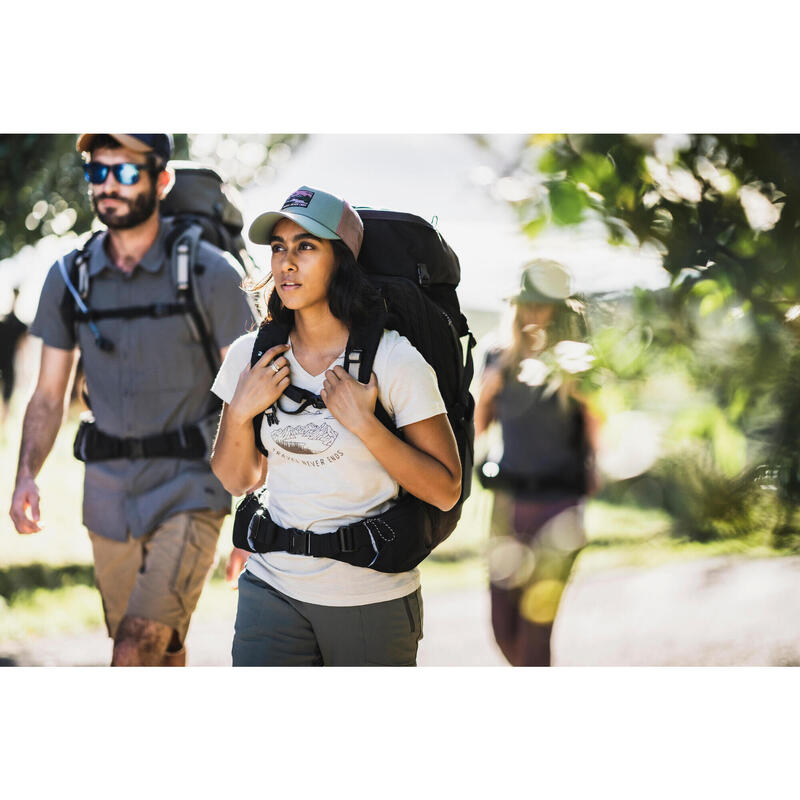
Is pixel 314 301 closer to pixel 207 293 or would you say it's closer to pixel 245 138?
pixel 207 293

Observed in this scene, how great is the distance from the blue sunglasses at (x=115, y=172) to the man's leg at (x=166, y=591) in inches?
50.0

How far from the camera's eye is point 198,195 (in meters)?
3.87

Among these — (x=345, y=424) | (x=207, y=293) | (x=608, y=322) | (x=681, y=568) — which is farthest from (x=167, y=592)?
(x=681, y=568)

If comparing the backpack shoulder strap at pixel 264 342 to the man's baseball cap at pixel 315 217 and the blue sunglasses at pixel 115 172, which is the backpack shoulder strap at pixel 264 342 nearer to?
the man's baseball cap at pixel 315 217

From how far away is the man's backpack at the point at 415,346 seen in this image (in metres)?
2.61

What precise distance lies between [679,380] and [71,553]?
4119 millimetres

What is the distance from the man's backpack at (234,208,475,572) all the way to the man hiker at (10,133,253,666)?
863 millimetres

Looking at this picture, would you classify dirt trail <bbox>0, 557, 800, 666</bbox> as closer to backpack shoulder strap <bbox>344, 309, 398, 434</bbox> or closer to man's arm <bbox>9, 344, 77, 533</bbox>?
man's arm <bbox>9, 344, 77, 533</bbox>

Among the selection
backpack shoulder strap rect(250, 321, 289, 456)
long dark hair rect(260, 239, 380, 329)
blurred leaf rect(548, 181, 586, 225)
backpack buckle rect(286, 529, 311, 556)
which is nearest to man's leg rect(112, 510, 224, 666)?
backpack shoulder strap rect(250, 321, 289, 456)

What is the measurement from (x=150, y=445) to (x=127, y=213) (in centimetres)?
88

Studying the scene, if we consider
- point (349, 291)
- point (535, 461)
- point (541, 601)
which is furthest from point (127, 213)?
point (541, 601)

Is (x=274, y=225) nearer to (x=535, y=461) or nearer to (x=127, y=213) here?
(x=127, y=213)

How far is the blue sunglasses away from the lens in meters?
3.60

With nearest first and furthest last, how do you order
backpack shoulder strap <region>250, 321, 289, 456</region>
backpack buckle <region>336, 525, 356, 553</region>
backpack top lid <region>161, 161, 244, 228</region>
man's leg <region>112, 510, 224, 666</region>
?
backpack buckle <region>336, 525, 356, 553</region>, backpack shoulder strap <region>250, 321, 289, 456</region>, man's leg <region>112, 510, 224, 666</region>, backpack top lid <region>161, 161, 244, 228</region>
